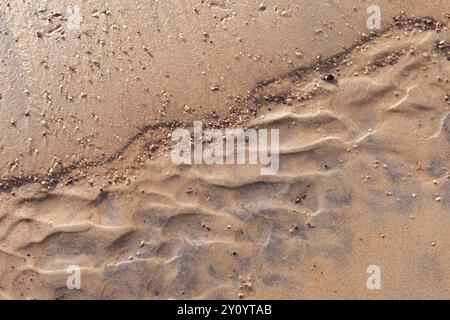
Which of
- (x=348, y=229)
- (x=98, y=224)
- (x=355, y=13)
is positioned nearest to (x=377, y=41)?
(x=355, y=13)

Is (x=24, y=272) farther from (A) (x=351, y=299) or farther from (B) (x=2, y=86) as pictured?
(A) (x=351, y=299)

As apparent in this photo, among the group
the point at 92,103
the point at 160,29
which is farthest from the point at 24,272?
the point at 160,29

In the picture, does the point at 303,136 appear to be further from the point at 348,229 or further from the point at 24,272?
the point at 24,272

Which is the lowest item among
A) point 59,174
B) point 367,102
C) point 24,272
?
point 24,272
